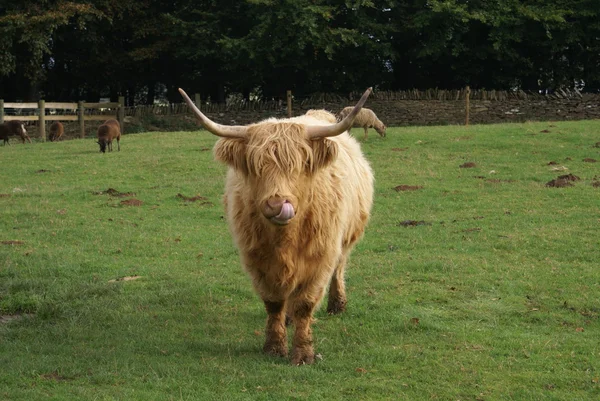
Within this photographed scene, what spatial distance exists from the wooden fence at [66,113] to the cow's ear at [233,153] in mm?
23870

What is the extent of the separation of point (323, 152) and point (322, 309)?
7.78ft

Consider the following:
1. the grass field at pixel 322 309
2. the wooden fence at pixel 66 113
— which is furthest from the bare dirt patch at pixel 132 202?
the wooden fence at pixel 66 113

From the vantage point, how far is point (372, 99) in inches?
1235

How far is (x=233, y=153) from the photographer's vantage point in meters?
5.78

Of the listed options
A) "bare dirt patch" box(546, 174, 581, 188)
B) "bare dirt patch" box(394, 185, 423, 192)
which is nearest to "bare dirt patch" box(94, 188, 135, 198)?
"bare dirt patch" box(394, 185, 423, 192)

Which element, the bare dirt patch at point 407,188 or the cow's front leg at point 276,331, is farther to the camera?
the bare dirt patch at point 407,188

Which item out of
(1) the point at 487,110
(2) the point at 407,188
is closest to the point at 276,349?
(2) the point at 407,188

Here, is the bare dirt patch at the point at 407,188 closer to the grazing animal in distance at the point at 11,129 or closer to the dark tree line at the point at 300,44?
the grazing animal in distance at the point at 11,129

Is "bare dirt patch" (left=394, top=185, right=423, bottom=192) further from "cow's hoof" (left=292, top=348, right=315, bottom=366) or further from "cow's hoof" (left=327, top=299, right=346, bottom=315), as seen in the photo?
"cow's hoof" (left=292, top=348, right=315, bottom=366)

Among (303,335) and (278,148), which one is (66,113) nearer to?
(303,335)

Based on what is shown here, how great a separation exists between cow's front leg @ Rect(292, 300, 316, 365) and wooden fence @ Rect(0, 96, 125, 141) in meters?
24.1

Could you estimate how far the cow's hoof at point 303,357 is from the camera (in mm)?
5902

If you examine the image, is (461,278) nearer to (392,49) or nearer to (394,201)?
(394,201)

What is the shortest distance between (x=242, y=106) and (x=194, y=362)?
89.0 ft
